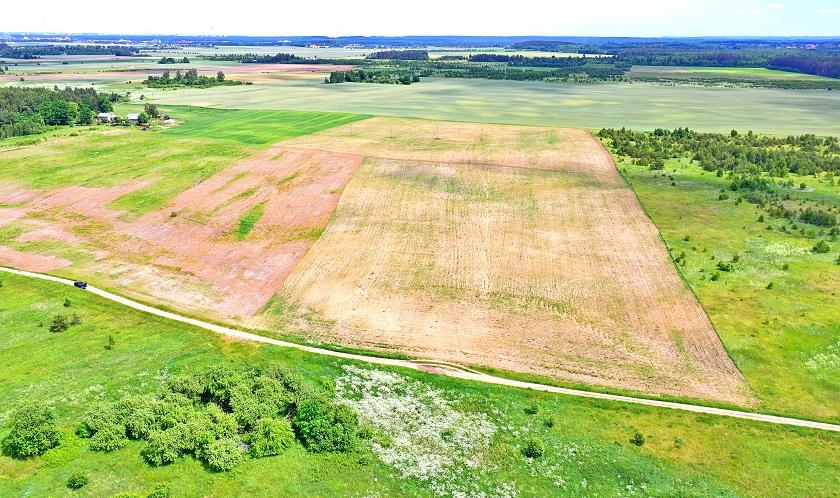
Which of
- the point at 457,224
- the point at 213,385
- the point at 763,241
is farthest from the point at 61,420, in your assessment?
the point at 763,241

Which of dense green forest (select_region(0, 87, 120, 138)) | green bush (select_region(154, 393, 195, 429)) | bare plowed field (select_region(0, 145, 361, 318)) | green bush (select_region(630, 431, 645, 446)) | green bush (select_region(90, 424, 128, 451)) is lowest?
green bush (select_region(90, 424, 128, 451))

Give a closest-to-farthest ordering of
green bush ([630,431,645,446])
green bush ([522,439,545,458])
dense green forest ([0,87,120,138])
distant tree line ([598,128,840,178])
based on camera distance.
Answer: green bush ([522,439,545,458]) < green bush ([630,431,645,446]) < distant tree line ([598,128,840,178]) < dense green forest ([0,87,120,138])

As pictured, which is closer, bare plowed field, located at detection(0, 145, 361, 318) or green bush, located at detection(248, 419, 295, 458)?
green bush, located at detection(248, 419, 295, 458)

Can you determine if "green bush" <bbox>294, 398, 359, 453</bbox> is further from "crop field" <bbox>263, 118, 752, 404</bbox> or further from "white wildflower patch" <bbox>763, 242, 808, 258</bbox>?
"white wildflower patch" <bbox>763, 242, 808, 258</bbox>

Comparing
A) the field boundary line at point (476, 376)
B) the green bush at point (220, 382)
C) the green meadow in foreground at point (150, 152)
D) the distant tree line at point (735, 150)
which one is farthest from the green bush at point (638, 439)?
the distant tree line at point (735, 150)

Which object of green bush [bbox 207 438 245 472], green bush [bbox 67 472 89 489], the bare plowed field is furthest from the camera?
the bare plowed field

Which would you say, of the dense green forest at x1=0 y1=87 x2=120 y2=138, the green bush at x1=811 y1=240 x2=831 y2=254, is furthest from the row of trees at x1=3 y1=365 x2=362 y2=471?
the dense green forest at x1=0 y1=87 x2=120 y2=138

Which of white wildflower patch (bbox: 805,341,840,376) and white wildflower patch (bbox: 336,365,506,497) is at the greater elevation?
white wildflower patch (bbox: 805,341,840,376)
